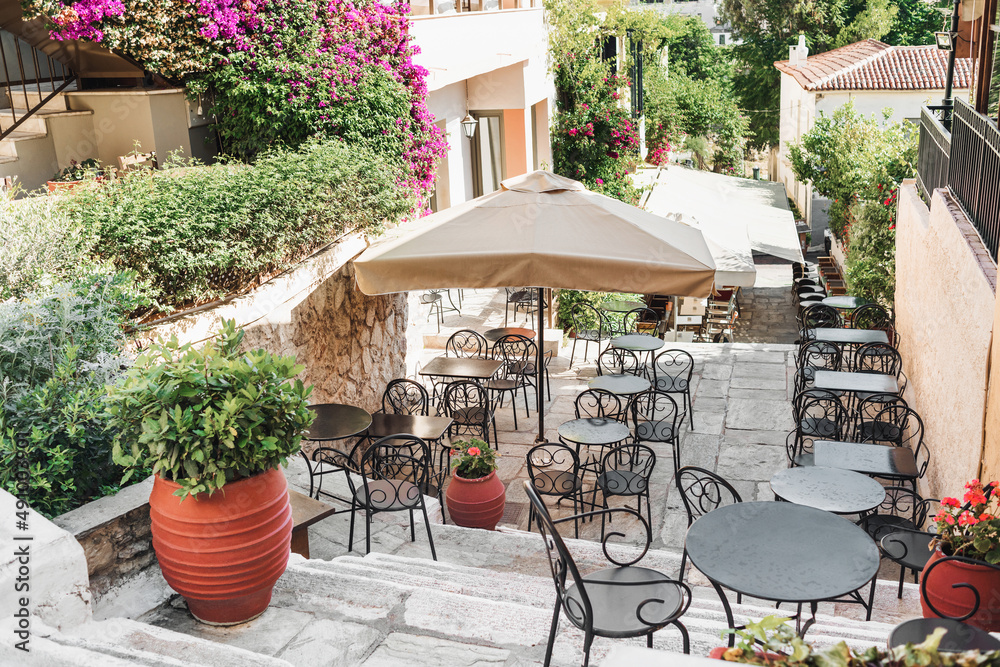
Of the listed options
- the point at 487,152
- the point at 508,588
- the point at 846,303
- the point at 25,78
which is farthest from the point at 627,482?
the point at 487,152

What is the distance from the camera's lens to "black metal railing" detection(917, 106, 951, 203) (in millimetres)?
9414

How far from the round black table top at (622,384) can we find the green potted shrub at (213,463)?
4.53m

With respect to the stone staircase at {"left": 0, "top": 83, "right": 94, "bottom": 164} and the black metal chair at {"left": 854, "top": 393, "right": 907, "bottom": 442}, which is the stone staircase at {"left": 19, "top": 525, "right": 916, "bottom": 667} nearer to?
the black metal chair at {"left": 854, "top": 393, "right": 907, "bottom": 442}

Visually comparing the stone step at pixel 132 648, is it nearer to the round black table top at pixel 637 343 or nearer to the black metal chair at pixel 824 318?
the round black table top at pixel 637 343

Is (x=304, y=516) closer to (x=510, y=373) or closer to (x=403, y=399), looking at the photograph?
(x=403, y=399)

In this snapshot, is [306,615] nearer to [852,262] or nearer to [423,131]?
[423,131]

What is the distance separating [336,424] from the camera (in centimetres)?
691

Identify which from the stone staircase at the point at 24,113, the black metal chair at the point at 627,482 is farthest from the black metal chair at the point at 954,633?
the stone staircase at the point at 24,113

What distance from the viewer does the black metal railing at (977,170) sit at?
6.66 m

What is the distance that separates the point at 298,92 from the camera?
899 centimetres

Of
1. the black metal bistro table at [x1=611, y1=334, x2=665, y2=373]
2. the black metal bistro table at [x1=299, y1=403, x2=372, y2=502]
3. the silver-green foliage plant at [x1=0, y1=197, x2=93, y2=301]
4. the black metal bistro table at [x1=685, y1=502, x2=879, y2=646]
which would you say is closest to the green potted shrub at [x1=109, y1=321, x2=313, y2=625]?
the silver-green foliage plant at [x1=0, y1=197, x2=93, y2=301]

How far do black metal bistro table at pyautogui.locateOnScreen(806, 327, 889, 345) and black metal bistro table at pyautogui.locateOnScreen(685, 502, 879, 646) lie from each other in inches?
202

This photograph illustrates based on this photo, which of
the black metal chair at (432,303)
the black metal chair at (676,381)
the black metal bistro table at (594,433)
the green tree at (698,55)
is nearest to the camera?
the black metal bistro table at (594,433)

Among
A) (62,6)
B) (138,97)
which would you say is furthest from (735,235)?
(62,6)
